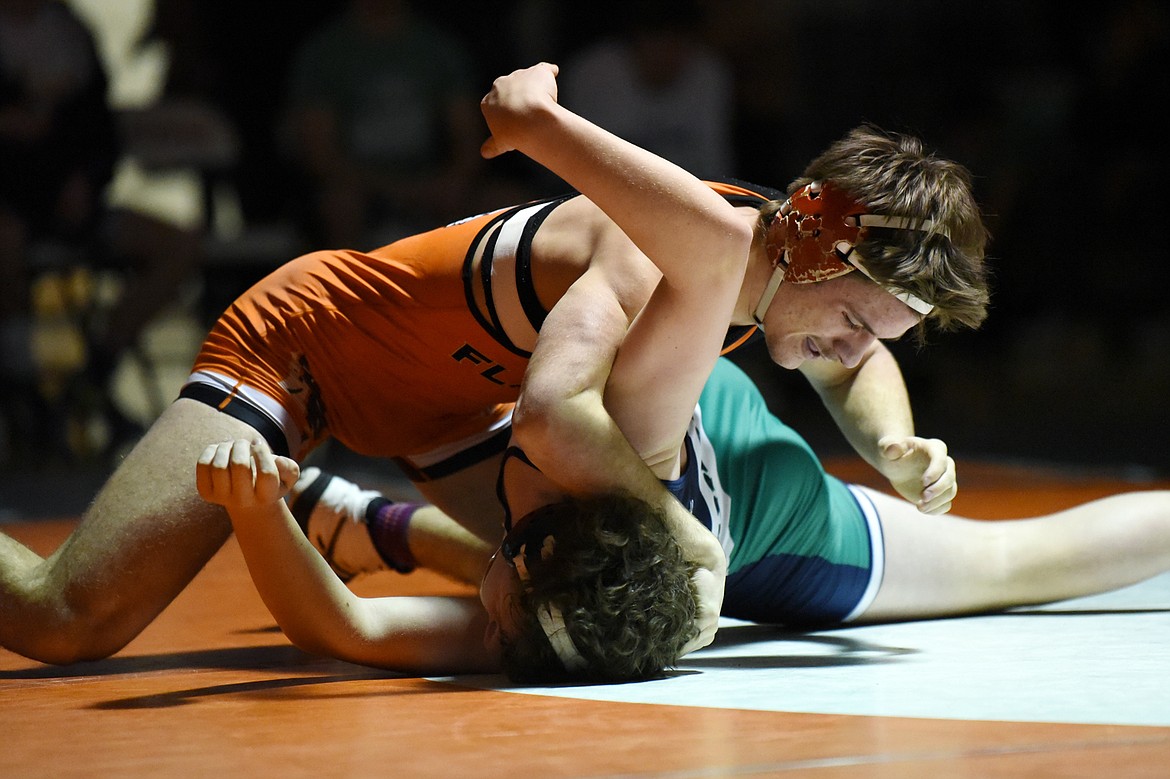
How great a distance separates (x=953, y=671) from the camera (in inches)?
76.8

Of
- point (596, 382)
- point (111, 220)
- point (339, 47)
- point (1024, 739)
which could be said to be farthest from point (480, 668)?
point (339, 47)

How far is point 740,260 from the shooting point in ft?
6.28

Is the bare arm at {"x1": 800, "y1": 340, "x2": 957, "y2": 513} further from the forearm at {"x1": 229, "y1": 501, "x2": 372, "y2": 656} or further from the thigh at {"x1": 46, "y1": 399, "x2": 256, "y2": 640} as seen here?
the thigh at {"x1": 46, "y1": 399, "x2": 256, "y2": 640}

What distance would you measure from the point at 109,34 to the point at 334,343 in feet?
20.6

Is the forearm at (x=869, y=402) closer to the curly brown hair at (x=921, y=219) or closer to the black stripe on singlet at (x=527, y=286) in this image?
the curly brown hair at (x=921, y=219)

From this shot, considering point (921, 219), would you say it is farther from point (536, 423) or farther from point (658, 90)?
point (658, 90)

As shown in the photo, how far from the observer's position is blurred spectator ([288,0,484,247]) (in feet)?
17.6

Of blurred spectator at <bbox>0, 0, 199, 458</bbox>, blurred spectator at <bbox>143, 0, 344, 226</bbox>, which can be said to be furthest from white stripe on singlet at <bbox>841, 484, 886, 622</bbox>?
blurred spectator at <bbox>143, 0, 344, 226</bbox>

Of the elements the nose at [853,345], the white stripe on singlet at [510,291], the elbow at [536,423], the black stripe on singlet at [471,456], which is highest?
the white stripe on singlet at [510,291]

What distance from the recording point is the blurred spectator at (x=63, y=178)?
4773mm

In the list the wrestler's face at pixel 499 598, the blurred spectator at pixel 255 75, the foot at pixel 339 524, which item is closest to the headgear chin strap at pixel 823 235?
the wrestler's face at pixel 499 598

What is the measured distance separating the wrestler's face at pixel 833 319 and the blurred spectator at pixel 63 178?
131 inches

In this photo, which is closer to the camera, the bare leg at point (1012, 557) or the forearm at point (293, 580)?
the forearm at point (293, 580)

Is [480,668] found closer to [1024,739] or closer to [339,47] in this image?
[1024,739]
